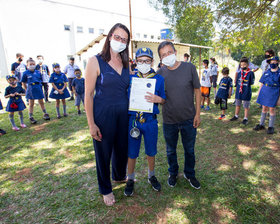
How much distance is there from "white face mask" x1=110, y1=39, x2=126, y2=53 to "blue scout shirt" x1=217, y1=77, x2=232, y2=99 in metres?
4.90

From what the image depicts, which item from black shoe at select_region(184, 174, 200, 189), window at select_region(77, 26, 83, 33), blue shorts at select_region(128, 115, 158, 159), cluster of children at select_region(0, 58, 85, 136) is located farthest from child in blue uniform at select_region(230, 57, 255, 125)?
window at select_region(77, 26, 83, 33)

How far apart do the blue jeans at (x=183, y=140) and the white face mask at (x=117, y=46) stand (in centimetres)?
134

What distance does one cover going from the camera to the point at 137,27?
32.5m

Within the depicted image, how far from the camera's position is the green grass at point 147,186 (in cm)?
253

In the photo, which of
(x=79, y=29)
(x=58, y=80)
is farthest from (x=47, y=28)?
(x=58, y=80)

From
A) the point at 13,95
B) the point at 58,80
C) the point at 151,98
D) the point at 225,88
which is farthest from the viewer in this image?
the point at 58,80

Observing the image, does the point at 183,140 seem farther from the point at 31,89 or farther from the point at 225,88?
the point at 31,89

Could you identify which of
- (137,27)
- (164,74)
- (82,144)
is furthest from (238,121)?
(137,27)

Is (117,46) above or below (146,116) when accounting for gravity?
above

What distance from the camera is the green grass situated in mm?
2529

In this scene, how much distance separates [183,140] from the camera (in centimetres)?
291

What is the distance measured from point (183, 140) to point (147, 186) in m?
1.02

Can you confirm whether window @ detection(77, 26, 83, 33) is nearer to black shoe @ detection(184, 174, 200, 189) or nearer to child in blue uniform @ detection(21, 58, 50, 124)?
child in blue uniform @ detection(21, 58, 50, 124)

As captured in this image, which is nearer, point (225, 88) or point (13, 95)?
point (13, 95)
